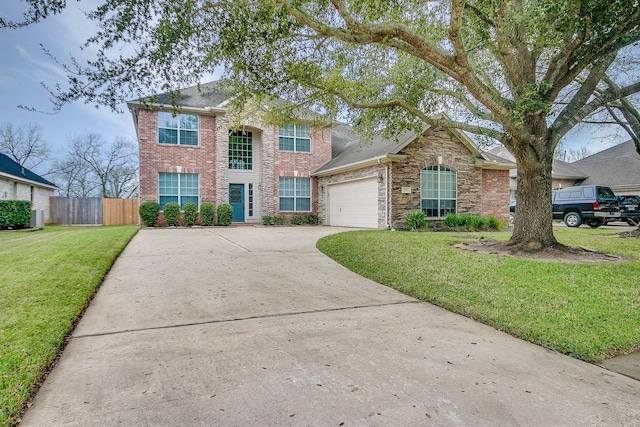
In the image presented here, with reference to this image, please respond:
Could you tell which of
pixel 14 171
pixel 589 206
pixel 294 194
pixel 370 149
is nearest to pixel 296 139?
pixel 294 194

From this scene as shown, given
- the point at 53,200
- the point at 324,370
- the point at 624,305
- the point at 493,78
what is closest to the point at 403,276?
the point at 624,305

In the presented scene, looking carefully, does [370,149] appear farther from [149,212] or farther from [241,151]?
[149,212]

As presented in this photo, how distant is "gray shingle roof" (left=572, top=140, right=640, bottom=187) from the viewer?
894 inches

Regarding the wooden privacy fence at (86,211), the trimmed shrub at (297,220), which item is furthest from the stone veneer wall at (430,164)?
the wooden privacy fence at (86,211)

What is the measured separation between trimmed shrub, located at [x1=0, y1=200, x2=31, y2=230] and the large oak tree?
11.8 metres

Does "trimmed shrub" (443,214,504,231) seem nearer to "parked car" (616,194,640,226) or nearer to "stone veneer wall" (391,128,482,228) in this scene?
"stone veneer wall" (391,128,482,228)

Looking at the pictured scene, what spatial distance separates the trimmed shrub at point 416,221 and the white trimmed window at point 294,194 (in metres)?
6.99

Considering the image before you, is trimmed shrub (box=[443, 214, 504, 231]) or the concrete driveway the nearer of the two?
the concrete driveway

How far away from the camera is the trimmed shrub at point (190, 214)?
16422mm

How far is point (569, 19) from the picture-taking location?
4.96 meters

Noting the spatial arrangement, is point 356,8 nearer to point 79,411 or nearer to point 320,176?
point 79,411

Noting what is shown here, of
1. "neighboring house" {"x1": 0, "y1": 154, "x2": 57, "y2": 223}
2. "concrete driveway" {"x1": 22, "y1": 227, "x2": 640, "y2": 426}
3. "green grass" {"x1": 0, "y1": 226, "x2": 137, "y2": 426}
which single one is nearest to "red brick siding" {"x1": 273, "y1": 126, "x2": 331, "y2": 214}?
"green grass" {"x1": 0, "y1": 226, "x2": 137, "y2": 426}

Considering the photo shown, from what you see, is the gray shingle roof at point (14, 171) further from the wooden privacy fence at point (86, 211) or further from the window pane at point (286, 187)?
the window pane at point (286, 187)

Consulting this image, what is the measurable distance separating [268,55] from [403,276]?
5001 mm
